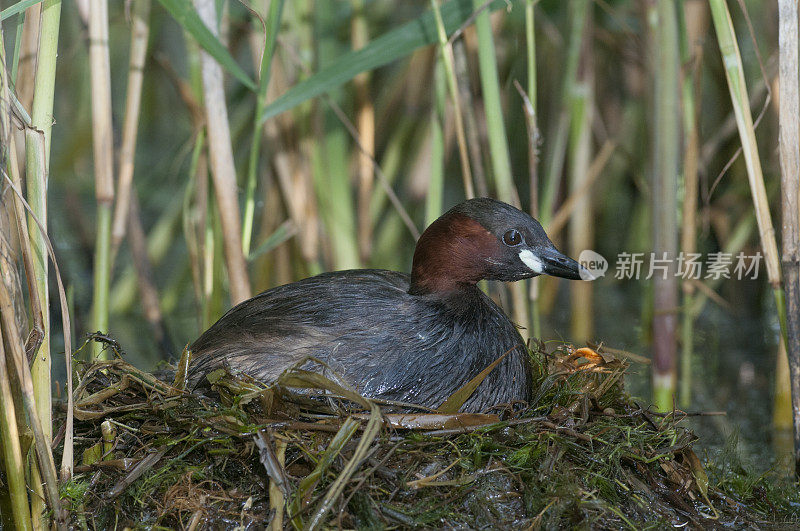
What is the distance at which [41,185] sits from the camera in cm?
236

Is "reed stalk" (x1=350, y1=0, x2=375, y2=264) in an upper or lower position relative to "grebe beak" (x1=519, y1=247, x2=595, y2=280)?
upper

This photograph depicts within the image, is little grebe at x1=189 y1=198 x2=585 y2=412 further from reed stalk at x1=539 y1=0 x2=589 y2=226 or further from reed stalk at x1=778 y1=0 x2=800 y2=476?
reed stalk at x1=539 y1=0 x2=589 y2=226

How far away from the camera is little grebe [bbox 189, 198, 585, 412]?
115 inches

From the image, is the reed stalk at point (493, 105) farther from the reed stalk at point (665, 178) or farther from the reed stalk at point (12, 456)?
the reed stalk at point (12, 456)

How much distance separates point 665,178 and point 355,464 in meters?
1.93

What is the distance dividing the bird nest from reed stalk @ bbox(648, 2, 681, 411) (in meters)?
0.91

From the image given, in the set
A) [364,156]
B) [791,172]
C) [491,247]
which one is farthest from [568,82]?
[491,247]

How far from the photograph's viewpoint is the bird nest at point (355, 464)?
2457 mm

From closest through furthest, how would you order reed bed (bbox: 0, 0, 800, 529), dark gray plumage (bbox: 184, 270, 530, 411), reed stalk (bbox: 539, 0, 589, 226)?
reed bed (bbox: 0, 0, 800, 529) → dark gray plumage (bbox: 184, 270, 530, 411) → reed stalk (bbox: 539, 0, 589, 226)

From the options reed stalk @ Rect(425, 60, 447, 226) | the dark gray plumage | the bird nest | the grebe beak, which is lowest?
the bird nest

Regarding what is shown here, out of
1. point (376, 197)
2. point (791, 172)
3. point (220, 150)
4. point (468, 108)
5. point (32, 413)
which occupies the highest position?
point (468, 108)

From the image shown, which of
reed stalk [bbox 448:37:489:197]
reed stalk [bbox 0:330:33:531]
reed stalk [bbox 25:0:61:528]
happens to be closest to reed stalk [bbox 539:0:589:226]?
reed stalk [bbox 448:37:489:197]

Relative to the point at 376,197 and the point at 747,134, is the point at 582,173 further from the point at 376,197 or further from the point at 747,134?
the point at 747,134

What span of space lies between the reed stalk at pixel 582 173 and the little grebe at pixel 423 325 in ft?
6.24
